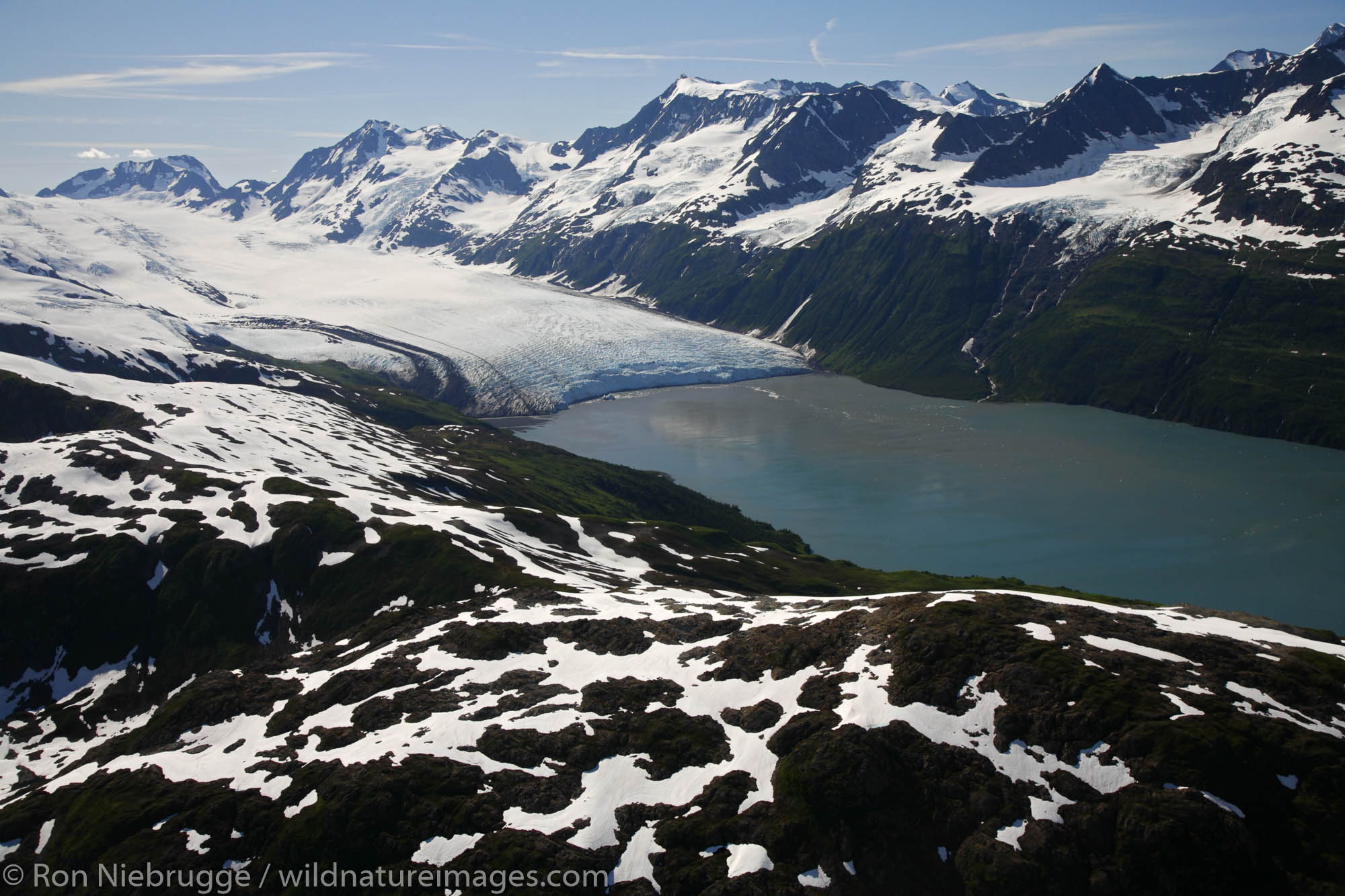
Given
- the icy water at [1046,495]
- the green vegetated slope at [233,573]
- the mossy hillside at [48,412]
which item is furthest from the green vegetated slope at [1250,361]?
the mossy hillside at [48,412]

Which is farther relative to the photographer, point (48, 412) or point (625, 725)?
point (48, 412)

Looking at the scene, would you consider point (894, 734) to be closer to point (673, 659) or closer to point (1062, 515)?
point (673, 659)

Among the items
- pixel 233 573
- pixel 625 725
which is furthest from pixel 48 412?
pixel 625 725

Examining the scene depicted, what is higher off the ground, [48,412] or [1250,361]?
[48,412]

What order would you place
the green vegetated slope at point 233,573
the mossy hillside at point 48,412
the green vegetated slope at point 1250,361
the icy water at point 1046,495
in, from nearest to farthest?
1. the green vegetated slope at point 233,573
2. the icy water at point 1046,495
3. the mossy hillside at point 48,412
4. the green vegetated slope at point 1250,361

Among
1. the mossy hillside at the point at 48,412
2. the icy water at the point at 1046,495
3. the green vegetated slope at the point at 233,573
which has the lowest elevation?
the icy water at the point at 1046,495

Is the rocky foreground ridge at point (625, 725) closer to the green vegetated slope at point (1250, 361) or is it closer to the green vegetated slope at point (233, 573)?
the green vegetated slope at point (233, 573)

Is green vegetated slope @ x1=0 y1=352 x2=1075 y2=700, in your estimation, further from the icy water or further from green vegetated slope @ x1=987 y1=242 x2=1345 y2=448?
green vegetated slope @ x1=987 y1=242 x2=1345 y2=448

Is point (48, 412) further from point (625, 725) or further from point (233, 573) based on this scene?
point (625, 725)
